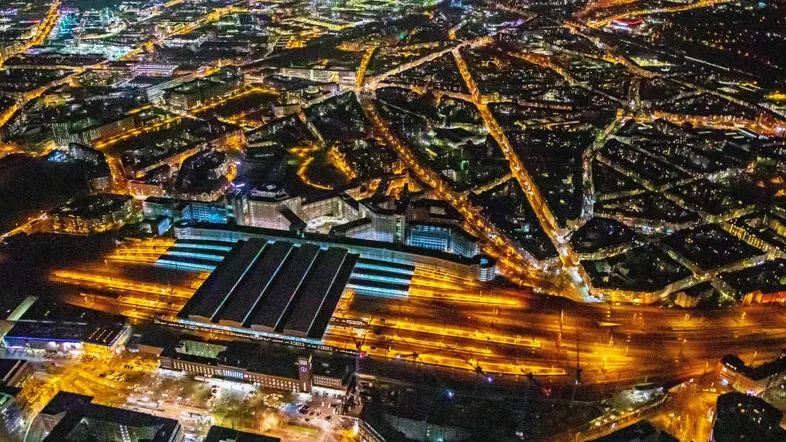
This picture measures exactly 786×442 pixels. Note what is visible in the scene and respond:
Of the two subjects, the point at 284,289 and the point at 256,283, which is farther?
the point at 256,283

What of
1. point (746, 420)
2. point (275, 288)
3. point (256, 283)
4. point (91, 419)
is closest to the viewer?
point (746, 420)

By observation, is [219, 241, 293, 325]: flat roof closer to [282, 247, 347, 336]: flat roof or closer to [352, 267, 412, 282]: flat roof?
[282, 247, 347, 336]: flat roof

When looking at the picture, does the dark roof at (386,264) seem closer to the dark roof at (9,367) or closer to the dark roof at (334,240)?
the dark roof at (334,240)

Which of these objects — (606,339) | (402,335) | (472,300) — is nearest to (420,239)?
(472,300)

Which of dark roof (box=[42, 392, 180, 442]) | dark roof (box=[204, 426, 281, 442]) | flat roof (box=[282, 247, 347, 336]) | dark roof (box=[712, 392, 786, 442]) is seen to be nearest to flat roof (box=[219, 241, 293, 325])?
flat roof (box=[282, 247, 347, 336])

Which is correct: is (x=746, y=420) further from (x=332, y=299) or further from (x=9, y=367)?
(x=9, y=367)

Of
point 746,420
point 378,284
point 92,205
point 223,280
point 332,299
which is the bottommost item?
point 378,284

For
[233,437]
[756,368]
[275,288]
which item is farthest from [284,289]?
[756,368]
